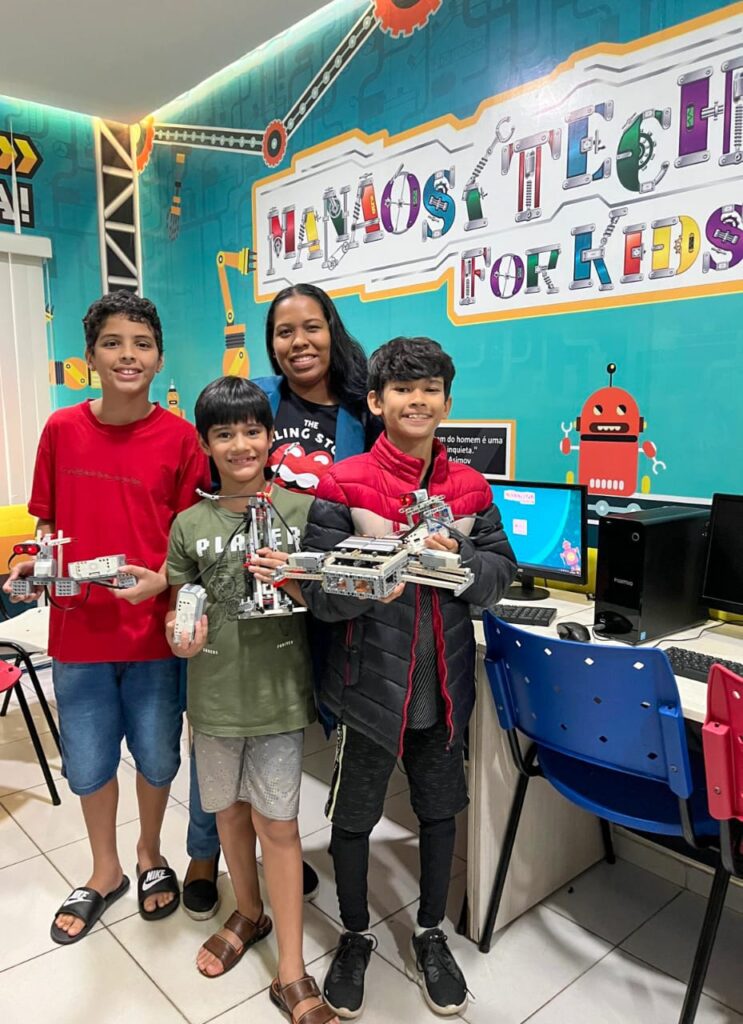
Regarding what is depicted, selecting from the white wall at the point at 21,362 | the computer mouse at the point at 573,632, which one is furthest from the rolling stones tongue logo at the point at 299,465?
the white wall at the point at 21,362

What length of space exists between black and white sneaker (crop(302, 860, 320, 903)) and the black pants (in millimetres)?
364

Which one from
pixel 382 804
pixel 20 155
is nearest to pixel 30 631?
pixel 382 804

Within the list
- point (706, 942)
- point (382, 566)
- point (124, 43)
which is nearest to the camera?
point (382, 566)

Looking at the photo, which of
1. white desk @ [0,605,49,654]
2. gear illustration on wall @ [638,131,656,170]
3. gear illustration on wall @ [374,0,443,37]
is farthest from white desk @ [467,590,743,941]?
gear illustration on wall @ [374,0,443,37]

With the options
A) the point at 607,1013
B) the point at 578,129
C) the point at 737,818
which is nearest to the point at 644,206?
the point at 578,129

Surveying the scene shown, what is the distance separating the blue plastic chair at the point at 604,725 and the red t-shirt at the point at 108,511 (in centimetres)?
83

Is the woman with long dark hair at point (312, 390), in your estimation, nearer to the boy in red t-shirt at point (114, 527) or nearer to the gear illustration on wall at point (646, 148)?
the boy in red t-shirt at point (114, 527)

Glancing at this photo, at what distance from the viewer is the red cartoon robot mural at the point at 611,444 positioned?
212 cm

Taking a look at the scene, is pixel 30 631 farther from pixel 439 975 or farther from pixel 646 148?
pixel 646 148

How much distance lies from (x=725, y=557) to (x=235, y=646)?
1267 millimetres

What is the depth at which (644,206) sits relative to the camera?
6.70 feet

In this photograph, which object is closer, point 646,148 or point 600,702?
point 600,702

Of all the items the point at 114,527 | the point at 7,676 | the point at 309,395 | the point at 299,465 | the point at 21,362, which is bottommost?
the point at 7,676

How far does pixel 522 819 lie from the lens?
73.9 inches
